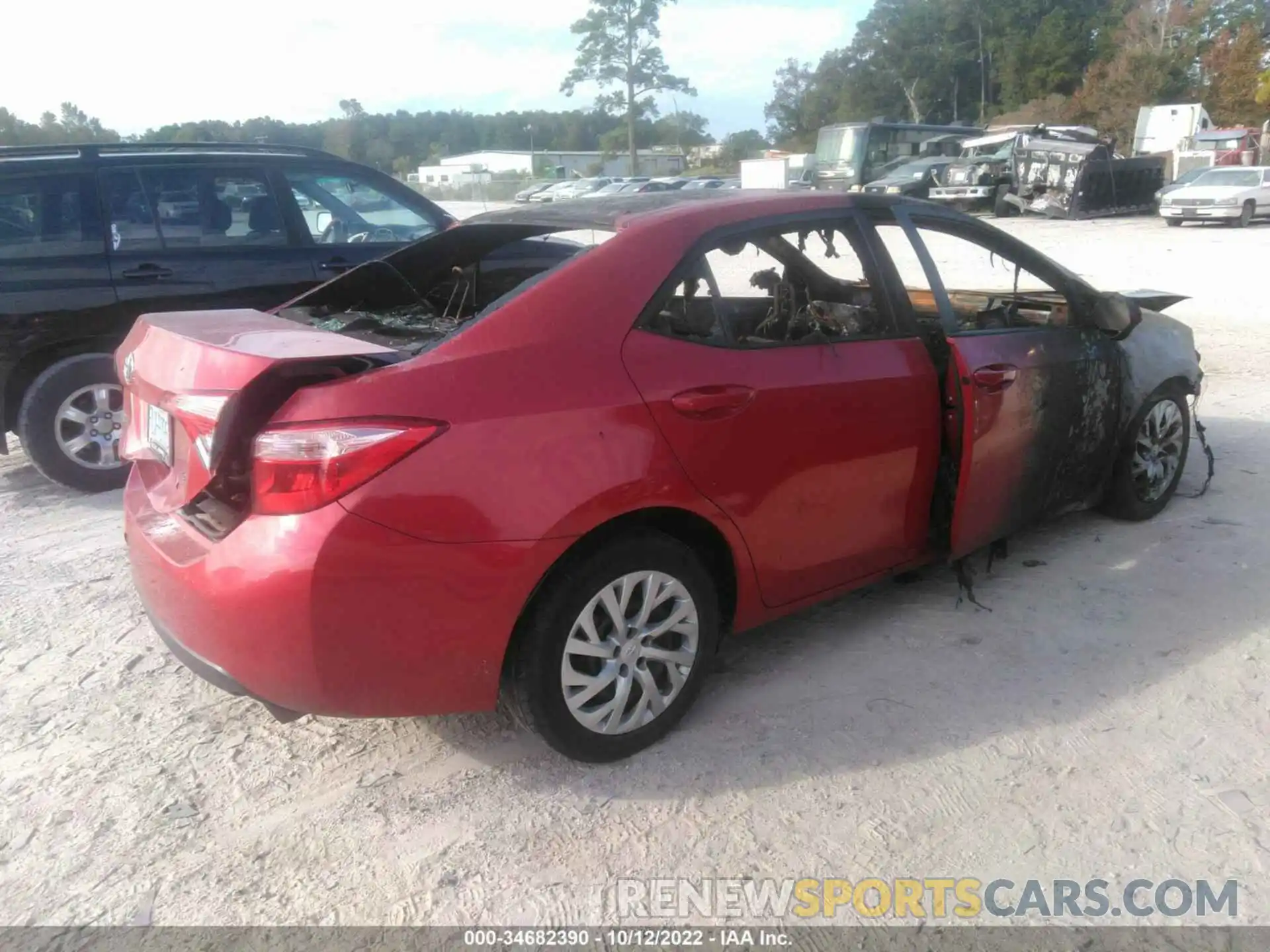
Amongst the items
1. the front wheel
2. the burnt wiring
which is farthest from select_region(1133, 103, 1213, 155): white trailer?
the front wheel

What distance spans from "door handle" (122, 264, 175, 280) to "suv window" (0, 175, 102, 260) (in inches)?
7.7

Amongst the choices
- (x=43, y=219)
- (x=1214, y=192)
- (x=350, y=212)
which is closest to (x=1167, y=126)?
(x=1214, y=192)

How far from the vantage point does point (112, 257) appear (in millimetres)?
5547

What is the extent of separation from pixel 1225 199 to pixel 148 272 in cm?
2506

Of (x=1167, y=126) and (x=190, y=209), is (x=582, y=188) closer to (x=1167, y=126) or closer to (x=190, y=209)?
(x=1167, y=126)

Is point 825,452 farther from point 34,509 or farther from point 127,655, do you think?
point 34,509

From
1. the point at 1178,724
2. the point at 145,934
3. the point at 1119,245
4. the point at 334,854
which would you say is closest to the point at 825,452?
the point at 1178,724

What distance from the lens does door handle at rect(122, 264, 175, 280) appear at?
5574 mm

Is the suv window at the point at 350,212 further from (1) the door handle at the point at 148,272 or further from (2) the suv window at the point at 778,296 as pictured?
(2) the suv window at the point at 778,296

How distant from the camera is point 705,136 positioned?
309 ft

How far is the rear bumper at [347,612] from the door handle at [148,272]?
135 inches

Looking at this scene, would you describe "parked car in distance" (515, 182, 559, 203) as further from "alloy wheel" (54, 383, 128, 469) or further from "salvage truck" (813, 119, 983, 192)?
"alloy wheel" (54, 383, 128, 469)

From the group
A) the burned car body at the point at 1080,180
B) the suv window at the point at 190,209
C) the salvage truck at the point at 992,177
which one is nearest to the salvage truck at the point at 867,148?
the salvage truck at the point at 992,177

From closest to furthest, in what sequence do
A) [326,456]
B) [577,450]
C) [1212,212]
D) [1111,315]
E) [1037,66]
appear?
[326,456], [577,450], [1111,315], [1212,212], [1037,66]
